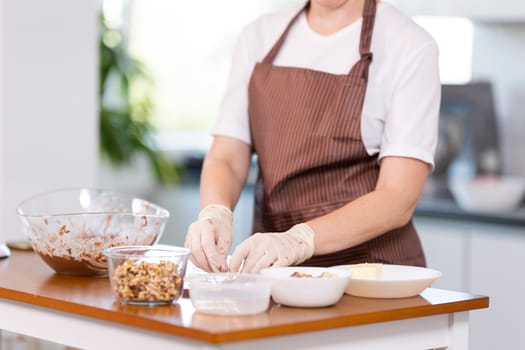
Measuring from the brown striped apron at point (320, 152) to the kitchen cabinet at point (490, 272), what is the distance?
3.23ft

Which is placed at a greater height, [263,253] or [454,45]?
[454,45]

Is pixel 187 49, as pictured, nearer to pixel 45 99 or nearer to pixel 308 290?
pixel 45 99

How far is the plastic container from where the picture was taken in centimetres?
157

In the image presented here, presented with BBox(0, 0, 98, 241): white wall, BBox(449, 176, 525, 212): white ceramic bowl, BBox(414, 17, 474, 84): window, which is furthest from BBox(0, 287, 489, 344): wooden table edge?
BBox(414, 17, 474, 84): window

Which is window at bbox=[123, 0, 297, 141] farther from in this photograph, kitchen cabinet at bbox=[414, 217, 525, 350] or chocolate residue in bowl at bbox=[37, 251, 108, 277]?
chocolate residue in bowl at bbox=[37, 251, 108, 277]

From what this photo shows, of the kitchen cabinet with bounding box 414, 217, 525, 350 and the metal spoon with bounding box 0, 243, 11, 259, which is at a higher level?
the metal spoon with bounding box 0, 243, 11, 259

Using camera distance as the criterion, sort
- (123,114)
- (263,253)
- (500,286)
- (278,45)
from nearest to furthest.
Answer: (263,253) < (278,45) < (500,286) < (123,114)

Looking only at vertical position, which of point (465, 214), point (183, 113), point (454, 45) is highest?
point (454, 45)

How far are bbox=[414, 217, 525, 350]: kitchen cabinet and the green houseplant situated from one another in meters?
1.80

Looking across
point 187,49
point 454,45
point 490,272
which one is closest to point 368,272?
point 490,272

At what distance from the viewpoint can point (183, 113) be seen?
211 inches

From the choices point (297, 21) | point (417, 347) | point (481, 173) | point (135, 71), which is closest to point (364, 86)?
point (297, 21)

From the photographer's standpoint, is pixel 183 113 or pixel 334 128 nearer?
pixel 334 128

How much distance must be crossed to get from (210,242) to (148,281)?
343 mm
